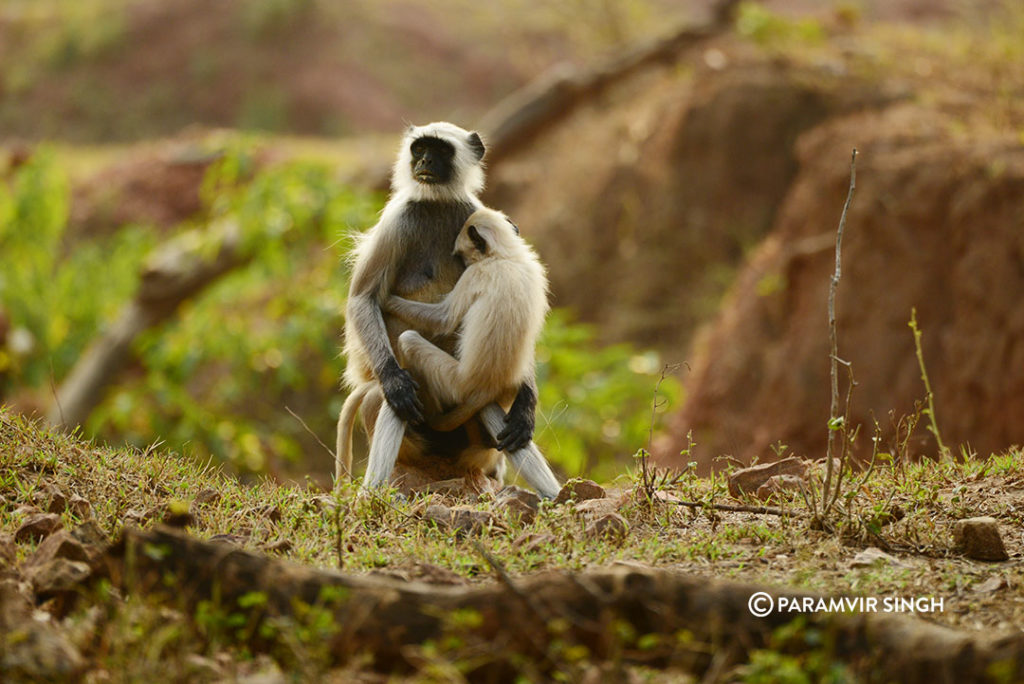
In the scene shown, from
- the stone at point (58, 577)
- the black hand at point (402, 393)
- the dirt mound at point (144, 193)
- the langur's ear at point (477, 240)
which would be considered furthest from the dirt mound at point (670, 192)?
the stone at point (58, 577)

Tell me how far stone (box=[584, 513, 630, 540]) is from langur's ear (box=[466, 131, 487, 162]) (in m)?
2.02

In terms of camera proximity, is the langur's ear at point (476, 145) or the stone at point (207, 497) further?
the langur's ear at point (476, 145)

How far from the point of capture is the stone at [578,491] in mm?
3664

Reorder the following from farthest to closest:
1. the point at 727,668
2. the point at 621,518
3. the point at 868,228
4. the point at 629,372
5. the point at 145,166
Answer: the point at 145,166 < the point at 629,372 < the point at 868,228 < the point at 621,518 < the point at 727,668

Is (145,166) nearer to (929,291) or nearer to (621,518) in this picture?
(929,291)

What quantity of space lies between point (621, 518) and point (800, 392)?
501cm

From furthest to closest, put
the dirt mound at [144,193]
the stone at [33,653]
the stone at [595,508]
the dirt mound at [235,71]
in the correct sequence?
the dirt mound at [235,71], the dirt mound at [144,193], the stone at [595,508], the stone at [33,653]

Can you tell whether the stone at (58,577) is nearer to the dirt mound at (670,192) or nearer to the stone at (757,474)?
the stone at (757,474)

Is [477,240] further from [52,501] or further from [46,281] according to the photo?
[46,281]

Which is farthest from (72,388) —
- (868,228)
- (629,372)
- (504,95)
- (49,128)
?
(504,95)

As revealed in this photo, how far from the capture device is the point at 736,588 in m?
2.22

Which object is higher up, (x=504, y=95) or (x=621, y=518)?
(x=504, y=95)

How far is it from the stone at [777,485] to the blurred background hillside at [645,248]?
0.41 meters

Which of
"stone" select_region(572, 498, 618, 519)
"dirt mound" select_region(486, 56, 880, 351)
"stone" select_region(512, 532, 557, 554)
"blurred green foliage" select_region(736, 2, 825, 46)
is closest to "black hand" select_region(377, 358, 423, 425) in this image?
"stone" select_region(572, 498, 618, 519)
